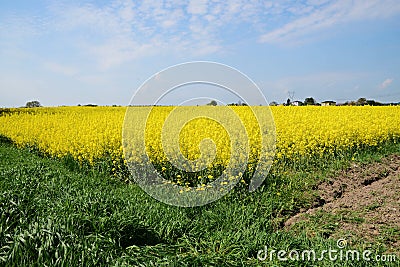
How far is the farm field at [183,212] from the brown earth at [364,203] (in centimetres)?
2

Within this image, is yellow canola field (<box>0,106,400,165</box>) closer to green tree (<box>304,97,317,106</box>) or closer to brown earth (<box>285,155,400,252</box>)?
brown earth (<box>285,155,400,252</box>)

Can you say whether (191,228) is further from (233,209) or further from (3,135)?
(3,135)

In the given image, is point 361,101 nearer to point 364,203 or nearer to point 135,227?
point 364,203

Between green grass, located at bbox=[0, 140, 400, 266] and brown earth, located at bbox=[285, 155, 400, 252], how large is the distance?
18cm

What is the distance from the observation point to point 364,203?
19.5 ft

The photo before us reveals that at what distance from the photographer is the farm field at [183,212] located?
349cm

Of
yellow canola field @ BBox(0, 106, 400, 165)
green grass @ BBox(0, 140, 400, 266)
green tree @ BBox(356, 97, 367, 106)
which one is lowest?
green grass @ BBox(0, 140, 400, 266)

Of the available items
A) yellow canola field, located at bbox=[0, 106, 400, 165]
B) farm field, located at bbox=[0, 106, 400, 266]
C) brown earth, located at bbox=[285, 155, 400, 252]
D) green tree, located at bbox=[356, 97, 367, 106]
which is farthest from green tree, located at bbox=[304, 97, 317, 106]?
brown earth, located at bbox=[285, 155, 400, 252]

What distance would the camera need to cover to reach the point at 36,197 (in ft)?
15.3

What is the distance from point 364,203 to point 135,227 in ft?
12.1

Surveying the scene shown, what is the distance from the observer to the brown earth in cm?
489

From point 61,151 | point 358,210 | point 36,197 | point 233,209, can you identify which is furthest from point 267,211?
point 61,151

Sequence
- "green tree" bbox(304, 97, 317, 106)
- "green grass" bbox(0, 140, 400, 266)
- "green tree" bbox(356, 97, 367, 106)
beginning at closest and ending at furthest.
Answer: "green grass" bbox(0, 140, 400, 266) < "green tree" bbox(356, 97, 367, 106) < "green tree" bbox(304, 97, 317, 106)

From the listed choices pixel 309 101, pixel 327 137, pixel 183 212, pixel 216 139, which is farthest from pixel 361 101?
pixel 183 212
